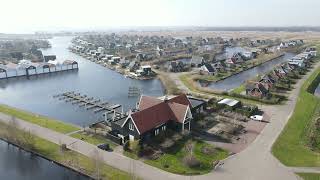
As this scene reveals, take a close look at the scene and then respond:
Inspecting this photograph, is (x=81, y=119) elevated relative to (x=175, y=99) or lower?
lower

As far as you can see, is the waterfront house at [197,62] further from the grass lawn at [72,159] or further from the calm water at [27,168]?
the calm water at [27,168]

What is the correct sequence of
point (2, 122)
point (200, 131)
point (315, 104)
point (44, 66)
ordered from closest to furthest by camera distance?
point (200, 131), point (2, 122), point (315, 104), point (44, 66)

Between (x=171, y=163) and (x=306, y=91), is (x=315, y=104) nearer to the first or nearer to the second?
(x=306, y=91)

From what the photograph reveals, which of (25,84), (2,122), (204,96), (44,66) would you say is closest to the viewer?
(2,122)

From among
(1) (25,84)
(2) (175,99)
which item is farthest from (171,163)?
(1) (25,84)

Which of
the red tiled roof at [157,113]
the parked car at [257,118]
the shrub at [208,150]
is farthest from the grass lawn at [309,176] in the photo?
the parked car at [257,118]
